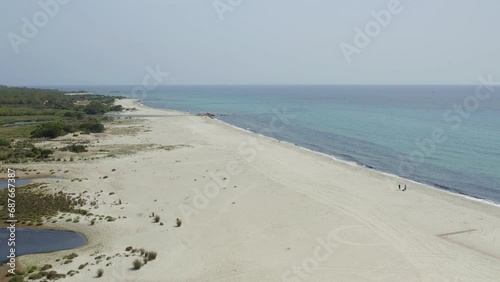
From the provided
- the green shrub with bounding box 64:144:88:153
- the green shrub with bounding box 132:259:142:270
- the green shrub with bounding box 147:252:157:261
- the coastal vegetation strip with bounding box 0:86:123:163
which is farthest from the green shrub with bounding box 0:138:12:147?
the green shrub with bounding box 132:259:142:270

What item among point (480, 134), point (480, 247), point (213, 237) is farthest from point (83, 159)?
point (480, 134)

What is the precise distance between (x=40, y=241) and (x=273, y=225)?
14.7 meters

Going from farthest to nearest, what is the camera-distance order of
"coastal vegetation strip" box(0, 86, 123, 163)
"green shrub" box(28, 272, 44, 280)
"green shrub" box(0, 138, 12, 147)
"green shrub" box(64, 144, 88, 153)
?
"green shrub" box(0, 138, 12, 147), "green shrub" box(64, 144, 88, 153), "coastal vegetation strip" box(0, 86, 123, 163), "green shrub" box(28, 272, 44, 280)

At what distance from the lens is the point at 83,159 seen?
45969 millimetres

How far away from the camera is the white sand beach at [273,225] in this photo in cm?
2011

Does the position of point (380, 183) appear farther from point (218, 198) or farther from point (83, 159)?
point (83, 159)

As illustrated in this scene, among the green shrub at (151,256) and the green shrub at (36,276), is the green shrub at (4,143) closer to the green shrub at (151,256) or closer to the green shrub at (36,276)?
the green shrub at (36,276)

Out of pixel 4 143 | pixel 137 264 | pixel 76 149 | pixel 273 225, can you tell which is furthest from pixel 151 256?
pixel 4 143

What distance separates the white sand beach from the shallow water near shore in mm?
866

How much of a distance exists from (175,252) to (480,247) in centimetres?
1821

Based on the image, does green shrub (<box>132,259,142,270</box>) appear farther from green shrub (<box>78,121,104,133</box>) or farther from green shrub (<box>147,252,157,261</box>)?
green shrub (<box>78,121,104,133</box>)

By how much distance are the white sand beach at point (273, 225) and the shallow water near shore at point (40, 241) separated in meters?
0.87

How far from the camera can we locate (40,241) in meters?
23.5

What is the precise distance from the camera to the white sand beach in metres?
20.1
